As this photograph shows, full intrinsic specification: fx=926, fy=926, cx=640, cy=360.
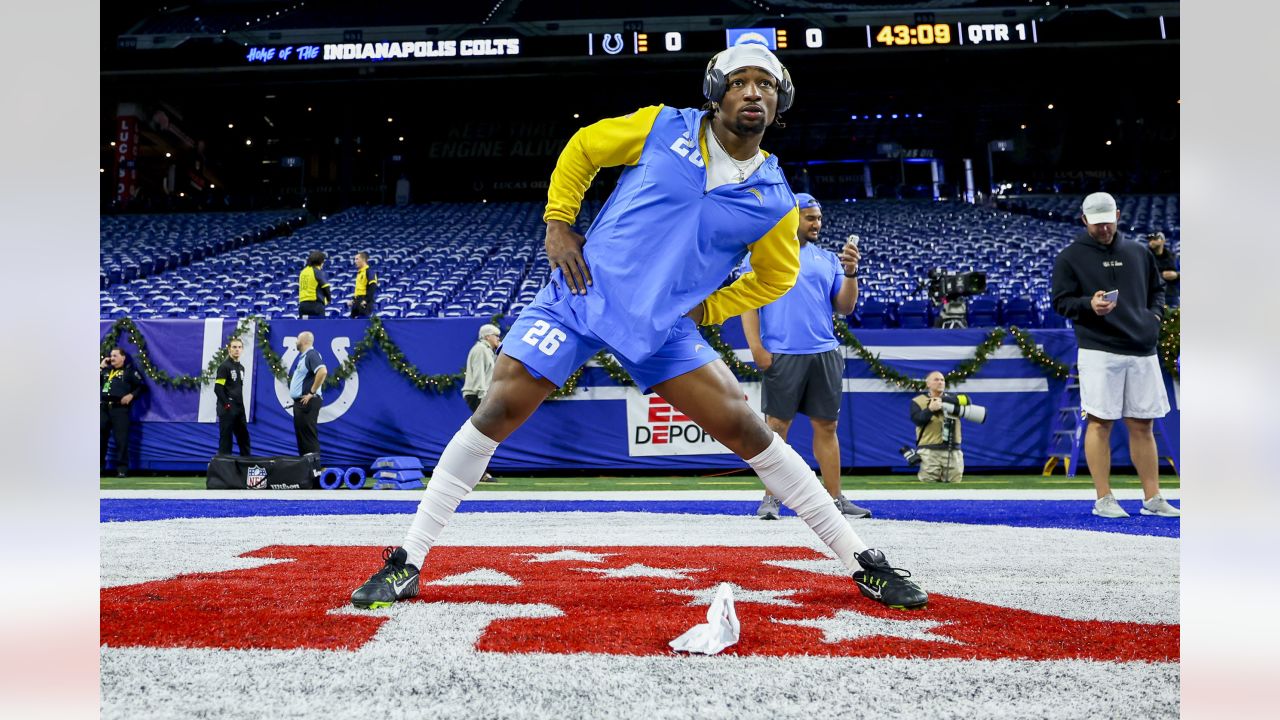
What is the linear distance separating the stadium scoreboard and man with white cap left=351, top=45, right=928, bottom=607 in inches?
886

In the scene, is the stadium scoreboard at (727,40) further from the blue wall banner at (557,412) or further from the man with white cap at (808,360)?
the man with white cap at (808,360)

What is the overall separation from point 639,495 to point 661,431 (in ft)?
7.88

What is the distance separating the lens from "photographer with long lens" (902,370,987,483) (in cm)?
922

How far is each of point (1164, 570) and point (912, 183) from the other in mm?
31355

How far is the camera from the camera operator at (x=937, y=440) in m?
9.31

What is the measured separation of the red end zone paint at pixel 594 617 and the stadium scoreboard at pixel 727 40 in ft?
74.8

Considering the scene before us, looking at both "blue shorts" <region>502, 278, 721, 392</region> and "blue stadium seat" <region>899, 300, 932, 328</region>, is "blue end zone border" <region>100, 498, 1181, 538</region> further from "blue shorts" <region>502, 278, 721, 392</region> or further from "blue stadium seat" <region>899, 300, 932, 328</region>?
"blue stadium seat" <region>899, 300, 932, 328</region>

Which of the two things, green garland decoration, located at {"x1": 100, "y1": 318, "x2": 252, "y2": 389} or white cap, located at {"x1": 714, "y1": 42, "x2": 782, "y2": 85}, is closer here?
white cap, located at {"x1": 714, "y1": 42, "x2": 782, "y2": 85}

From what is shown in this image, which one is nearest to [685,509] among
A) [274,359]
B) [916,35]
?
[274,359]

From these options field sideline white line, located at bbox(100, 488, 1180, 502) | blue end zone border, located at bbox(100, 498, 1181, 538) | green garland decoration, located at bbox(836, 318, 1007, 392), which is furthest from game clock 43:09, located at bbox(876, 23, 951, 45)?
blue end zone border, located at bbox(100, 498, 1181, 538)

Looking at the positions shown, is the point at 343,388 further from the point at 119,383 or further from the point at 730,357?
the point at 730,357
